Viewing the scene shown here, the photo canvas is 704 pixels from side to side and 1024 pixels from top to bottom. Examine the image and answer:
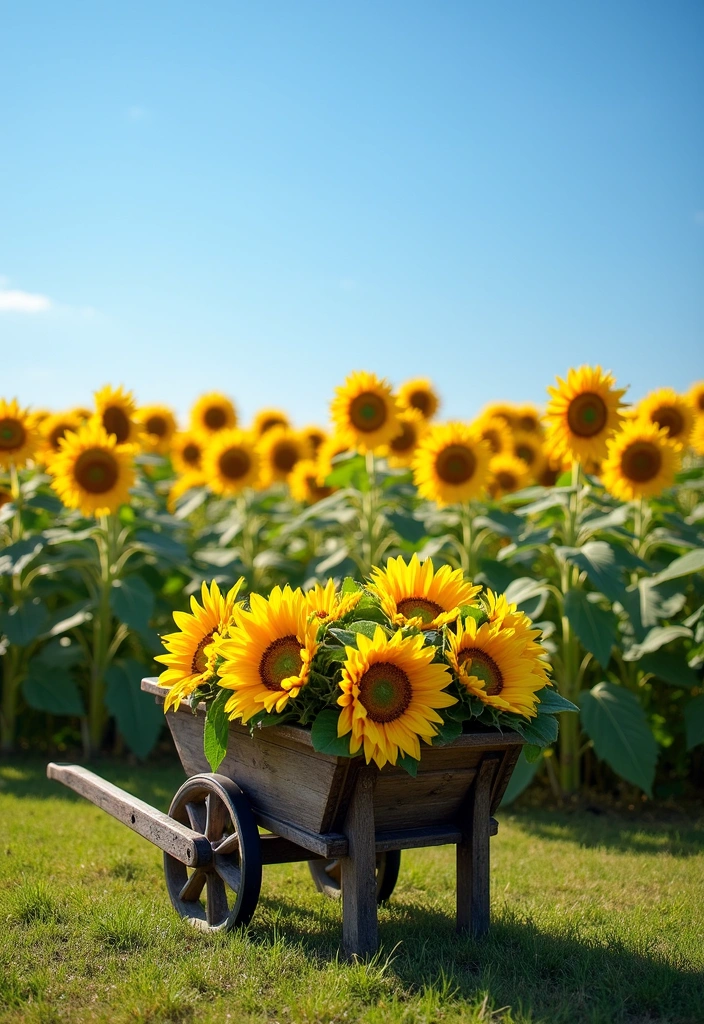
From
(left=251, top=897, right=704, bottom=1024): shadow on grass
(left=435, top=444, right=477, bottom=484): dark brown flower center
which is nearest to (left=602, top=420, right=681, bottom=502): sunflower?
(left=435, top=444, right=477, bottom=484): dark brown flower center

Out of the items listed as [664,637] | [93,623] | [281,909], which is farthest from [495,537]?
[281,909]

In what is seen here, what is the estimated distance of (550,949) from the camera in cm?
330

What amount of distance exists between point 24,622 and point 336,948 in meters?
4.07

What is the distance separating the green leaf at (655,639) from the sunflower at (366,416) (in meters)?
1.96

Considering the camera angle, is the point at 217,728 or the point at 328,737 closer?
the point at 328,737

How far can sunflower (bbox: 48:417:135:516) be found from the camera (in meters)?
6.41

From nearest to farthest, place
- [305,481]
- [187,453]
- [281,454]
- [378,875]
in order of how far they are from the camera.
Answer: [378,875]
[305,481]
[281,454]
[187,453]

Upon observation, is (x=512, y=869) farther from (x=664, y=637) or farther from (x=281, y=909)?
(x=664, y=637)

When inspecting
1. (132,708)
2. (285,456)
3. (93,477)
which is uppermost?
(285,456)

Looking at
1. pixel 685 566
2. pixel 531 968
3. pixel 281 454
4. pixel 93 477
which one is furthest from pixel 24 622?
pixel 531 968

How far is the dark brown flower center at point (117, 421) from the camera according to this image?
7047 millimetres

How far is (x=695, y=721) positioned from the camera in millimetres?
5672

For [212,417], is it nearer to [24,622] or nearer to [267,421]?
[267,421]

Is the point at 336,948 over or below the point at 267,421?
below
